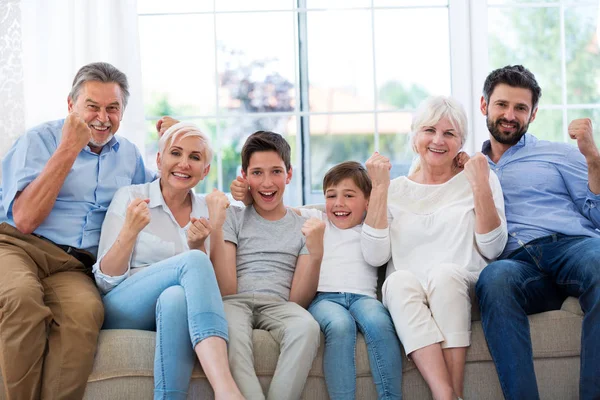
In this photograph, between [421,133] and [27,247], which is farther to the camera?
[421,133]

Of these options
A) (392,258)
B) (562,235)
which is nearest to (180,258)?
(392,258)

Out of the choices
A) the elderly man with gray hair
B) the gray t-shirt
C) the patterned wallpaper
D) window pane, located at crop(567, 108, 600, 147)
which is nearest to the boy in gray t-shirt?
the gray t-shirt

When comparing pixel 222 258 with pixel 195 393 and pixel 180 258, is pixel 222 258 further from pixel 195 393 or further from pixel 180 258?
pixel 195 393

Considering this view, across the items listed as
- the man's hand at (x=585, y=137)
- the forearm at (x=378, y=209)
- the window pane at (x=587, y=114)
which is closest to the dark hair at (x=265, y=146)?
the forearm at (x=378, y=209)

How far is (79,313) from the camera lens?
2.09 m

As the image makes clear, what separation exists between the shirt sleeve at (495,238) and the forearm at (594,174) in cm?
32

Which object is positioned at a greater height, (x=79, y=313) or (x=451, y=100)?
(x=451, y=100)

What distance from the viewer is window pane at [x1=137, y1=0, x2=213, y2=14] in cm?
361

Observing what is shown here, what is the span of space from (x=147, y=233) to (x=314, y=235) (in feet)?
1.78

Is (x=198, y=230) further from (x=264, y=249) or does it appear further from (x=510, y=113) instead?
(x=510, y=113)

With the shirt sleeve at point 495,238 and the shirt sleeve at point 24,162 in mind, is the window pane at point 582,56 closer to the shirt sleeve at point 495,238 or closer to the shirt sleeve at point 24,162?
the shirt sleeve at point 495,238

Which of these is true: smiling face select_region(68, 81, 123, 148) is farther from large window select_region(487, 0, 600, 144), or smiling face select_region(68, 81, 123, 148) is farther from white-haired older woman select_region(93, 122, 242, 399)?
large window select_region(487, 0, 600, 144)

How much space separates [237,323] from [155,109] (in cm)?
179

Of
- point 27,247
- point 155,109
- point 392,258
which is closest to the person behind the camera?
point 27,247
